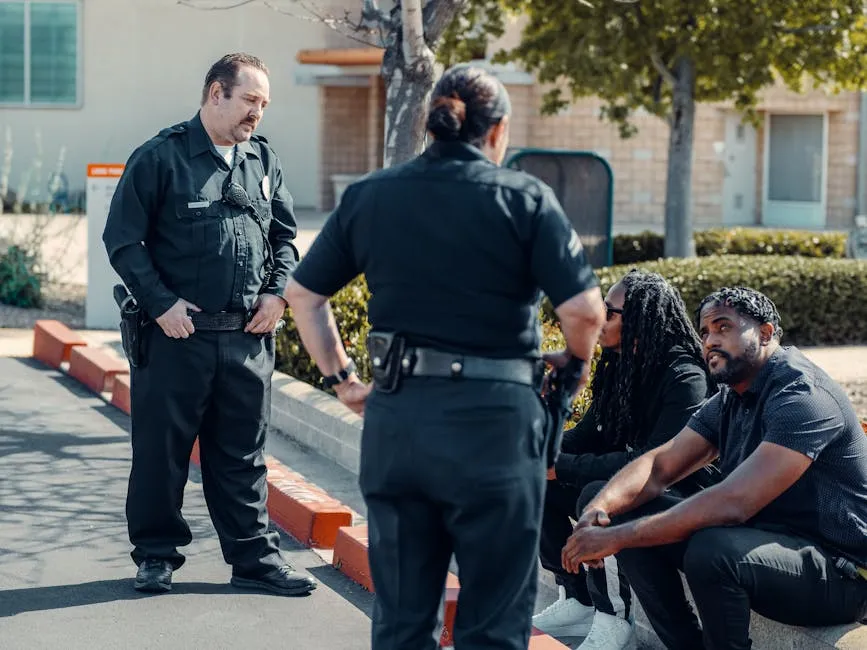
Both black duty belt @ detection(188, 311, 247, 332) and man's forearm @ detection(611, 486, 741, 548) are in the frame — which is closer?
man's forearm @ detection(611, 486, 741, 548)

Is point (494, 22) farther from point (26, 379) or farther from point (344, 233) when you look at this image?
point (344, 233)

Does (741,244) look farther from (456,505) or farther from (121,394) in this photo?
(456,505)

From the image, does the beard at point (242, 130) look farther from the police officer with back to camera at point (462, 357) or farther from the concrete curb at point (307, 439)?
the police officer with back to camera at point (462, 357)

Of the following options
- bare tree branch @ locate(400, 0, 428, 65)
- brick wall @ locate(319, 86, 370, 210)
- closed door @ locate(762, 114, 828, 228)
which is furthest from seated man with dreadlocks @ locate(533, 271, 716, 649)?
closed door @ locate(762, 114, 828, 228)

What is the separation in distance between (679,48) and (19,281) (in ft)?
21.8

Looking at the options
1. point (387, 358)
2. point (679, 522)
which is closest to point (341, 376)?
point (387, 358)

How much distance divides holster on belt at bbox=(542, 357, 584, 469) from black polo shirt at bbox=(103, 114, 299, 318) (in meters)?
1.88

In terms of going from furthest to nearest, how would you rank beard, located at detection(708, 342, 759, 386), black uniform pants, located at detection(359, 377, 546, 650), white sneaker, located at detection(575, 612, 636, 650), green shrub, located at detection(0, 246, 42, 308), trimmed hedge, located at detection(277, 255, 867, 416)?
green shrub, located at detection(0, 246, 42, 308)
trimmed hedge, located at detection(277, 255, 867, 416)
white sneaker, located at detection(575, 612, 636, 650)
beard, located at detection(708, 342, 759, 386)
black uniform pants, located at detection(359, 377, 546, 650)

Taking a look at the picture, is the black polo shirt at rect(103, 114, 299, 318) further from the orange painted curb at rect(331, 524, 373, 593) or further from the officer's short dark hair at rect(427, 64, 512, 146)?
the officer's short dark hair at rect(427, 64, 512, 146)

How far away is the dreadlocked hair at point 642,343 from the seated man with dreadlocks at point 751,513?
41cm

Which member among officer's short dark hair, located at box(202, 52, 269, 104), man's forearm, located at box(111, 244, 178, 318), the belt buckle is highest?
officer's short dark hair, located at box(202, 52, 269, 104)

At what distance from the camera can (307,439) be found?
8258 mm

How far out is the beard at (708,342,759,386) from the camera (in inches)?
176

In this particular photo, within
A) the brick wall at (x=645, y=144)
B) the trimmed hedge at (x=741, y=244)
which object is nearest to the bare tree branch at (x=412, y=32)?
the trimmed hedge at (x=741, y=244)
